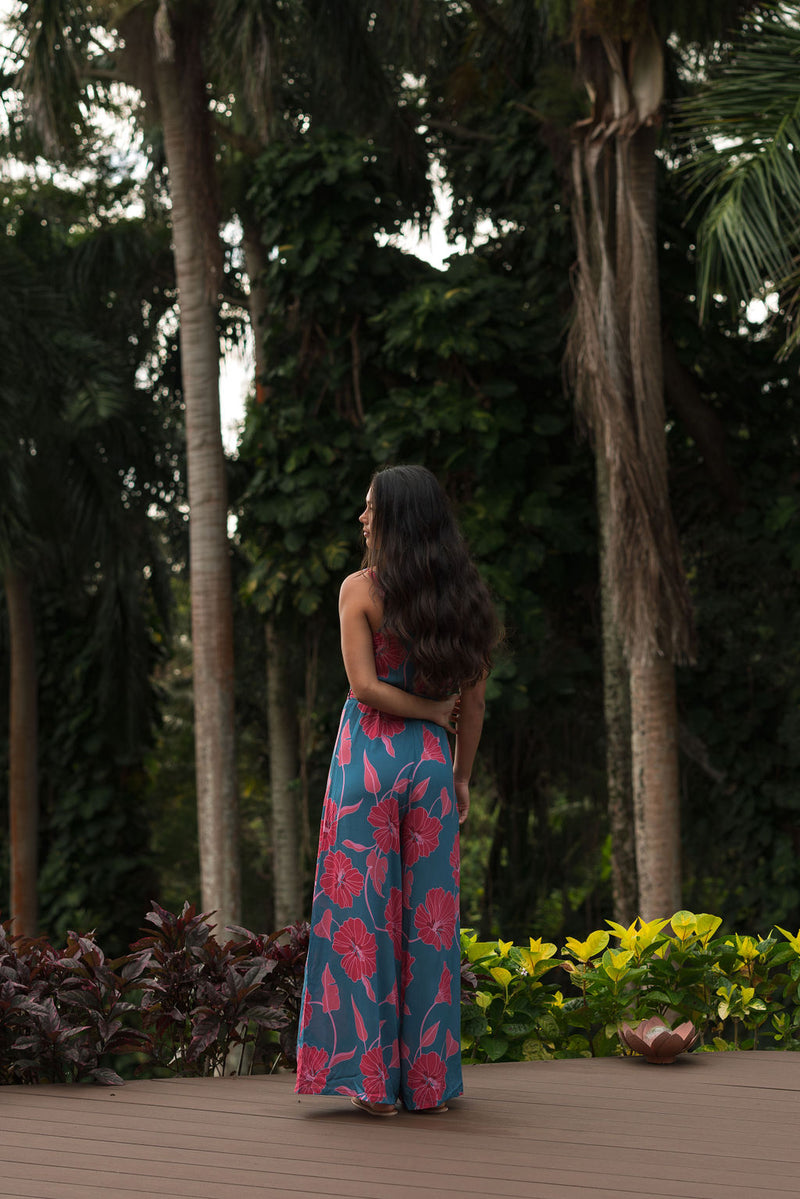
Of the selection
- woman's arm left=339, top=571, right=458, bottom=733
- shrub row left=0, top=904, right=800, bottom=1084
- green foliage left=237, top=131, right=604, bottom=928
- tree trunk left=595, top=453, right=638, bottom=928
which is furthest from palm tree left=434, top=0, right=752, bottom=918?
woman's arm left=339, top=571, right=458, bottom=733

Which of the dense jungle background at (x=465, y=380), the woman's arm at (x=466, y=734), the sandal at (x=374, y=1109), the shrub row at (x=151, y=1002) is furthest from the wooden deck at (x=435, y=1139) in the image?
the dense jungle background at (x=465, y=380)

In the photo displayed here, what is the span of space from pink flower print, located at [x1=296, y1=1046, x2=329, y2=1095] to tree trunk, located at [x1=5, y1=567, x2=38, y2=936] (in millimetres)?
10416

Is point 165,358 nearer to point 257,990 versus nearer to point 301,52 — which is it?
point 301,52

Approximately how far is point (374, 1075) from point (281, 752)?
9214 mm

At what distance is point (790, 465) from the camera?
966cm

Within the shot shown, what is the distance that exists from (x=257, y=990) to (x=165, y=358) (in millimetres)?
10605

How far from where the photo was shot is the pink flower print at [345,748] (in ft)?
10.5

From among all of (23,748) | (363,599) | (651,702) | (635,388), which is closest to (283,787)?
(23,748)

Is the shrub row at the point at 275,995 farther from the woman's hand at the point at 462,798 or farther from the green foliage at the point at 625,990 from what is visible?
the woman's hand at the point at 462,798

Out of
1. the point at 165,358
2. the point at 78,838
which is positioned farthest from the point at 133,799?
the point at 165,358

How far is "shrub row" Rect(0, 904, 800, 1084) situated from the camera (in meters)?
3.68

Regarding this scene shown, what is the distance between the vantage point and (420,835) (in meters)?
3.20

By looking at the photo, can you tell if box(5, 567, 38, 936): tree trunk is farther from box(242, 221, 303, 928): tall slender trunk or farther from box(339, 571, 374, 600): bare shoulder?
box(339, 571, 374, 600): bare shoulder

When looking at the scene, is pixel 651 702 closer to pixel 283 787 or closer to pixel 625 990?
pixel 625 990
